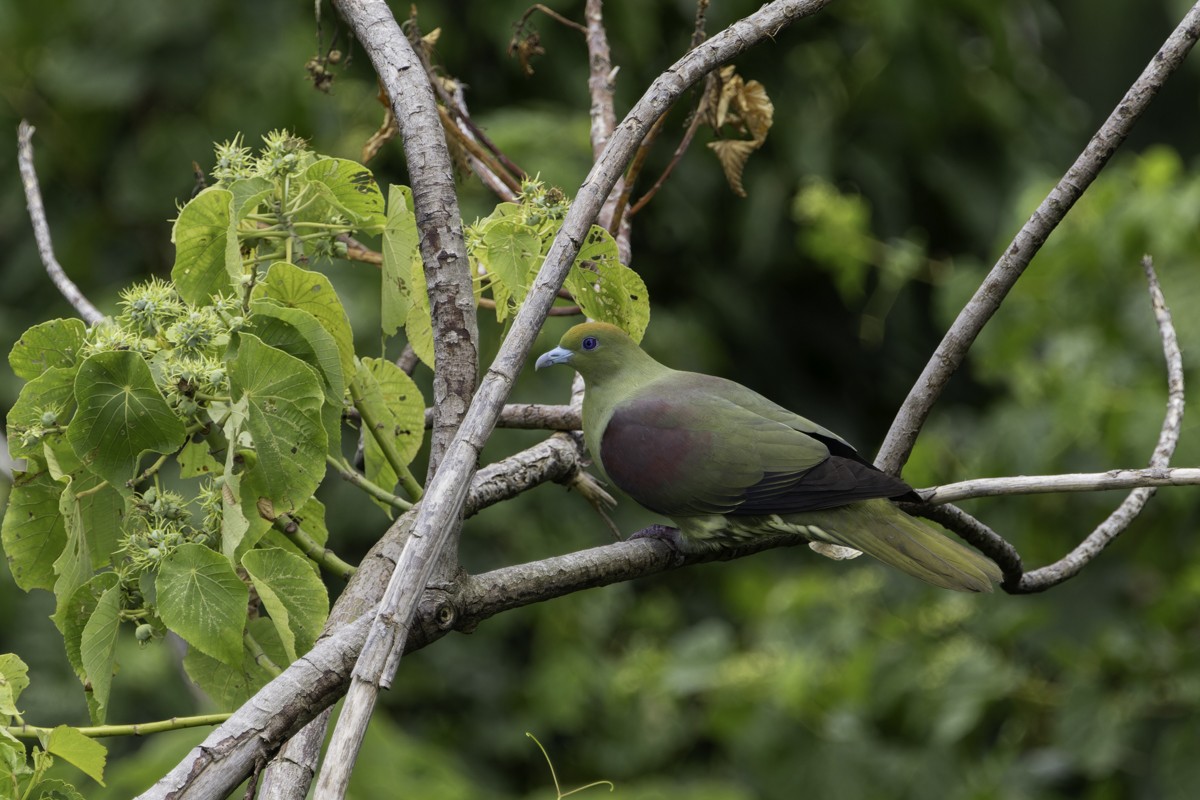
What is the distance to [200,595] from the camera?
138cm

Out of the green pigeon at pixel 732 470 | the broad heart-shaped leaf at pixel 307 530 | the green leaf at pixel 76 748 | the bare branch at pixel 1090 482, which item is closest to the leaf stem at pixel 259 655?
the broad heart-shaped leaf at pixel 307 530

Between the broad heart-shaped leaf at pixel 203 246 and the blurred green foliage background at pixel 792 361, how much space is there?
5.87ft

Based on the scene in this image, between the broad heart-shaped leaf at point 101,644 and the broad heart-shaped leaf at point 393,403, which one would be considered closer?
the broad heart-shaped leaf at point 101,644

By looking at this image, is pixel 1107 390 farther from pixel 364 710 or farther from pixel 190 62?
pixel 190 62

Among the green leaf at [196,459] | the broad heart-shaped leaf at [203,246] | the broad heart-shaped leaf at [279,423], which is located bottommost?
the green leaf at [196,459]

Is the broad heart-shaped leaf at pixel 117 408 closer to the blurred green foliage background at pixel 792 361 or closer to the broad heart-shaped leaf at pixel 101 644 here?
the broad heart-shaped leaf at pixel 101 644

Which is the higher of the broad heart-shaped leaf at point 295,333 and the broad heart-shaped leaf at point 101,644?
the broad heart-shaped leaf at point 295,333

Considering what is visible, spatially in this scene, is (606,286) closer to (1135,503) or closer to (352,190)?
(352,190)

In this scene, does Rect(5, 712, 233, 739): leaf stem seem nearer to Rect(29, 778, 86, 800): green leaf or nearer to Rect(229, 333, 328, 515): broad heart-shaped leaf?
Rect(29, 778, 86, 800): green leaf

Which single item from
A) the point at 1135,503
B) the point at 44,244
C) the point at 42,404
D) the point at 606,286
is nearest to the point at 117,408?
the point at 42,404

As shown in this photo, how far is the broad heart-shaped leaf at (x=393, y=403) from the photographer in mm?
1695

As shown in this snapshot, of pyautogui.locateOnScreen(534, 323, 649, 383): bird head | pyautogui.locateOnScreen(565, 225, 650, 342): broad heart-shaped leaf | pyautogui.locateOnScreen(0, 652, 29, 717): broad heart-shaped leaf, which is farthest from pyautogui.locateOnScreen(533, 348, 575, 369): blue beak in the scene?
pyautogui.locateOnScreen(0, 652, 29, 717): broad heart-shaped leaf

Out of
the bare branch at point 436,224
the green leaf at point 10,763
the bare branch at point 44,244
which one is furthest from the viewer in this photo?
the bare branch at point 44,244

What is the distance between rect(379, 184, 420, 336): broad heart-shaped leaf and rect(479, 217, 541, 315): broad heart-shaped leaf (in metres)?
0.10
